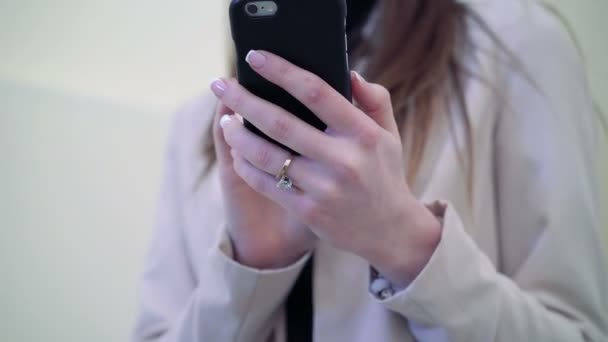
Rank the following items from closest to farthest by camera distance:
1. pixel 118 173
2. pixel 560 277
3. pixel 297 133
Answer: pixel 297 133 → pixel 560 277 → pixel 118 173

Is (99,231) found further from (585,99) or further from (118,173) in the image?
(585,99)

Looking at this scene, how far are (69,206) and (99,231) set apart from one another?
0.08 m

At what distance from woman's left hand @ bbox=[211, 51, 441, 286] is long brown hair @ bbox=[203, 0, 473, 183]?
0.14m

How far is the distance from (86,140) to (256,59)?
2.34ft

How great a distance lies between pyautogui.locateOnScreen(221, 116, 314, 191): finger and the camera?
26 centimetres

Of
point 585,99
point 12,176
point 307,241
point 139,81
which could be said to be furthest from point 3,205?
point 585,99

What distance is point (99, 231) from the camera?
786mm

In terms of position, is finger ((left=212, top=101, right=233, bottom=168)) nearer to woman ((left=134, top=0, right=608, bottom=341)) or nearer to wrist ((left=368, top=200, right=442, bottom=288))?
woman ((left=134, top=0, right=608, bottom=341))

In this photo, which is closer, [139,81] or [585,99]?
[585,99]

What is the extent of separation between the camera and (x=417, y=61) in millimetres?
454

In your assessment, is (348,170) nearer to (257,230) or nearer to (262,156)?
(262,156)

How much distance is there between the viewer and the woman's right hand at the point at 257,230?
14.8 inches

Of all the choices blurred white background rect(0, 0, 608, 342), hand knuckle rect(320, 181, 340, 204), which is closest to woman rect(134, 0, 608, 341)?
hand knuckle rect(320, 181, 340, 204)

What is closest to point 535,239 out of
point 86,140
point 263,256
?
point 263,256
